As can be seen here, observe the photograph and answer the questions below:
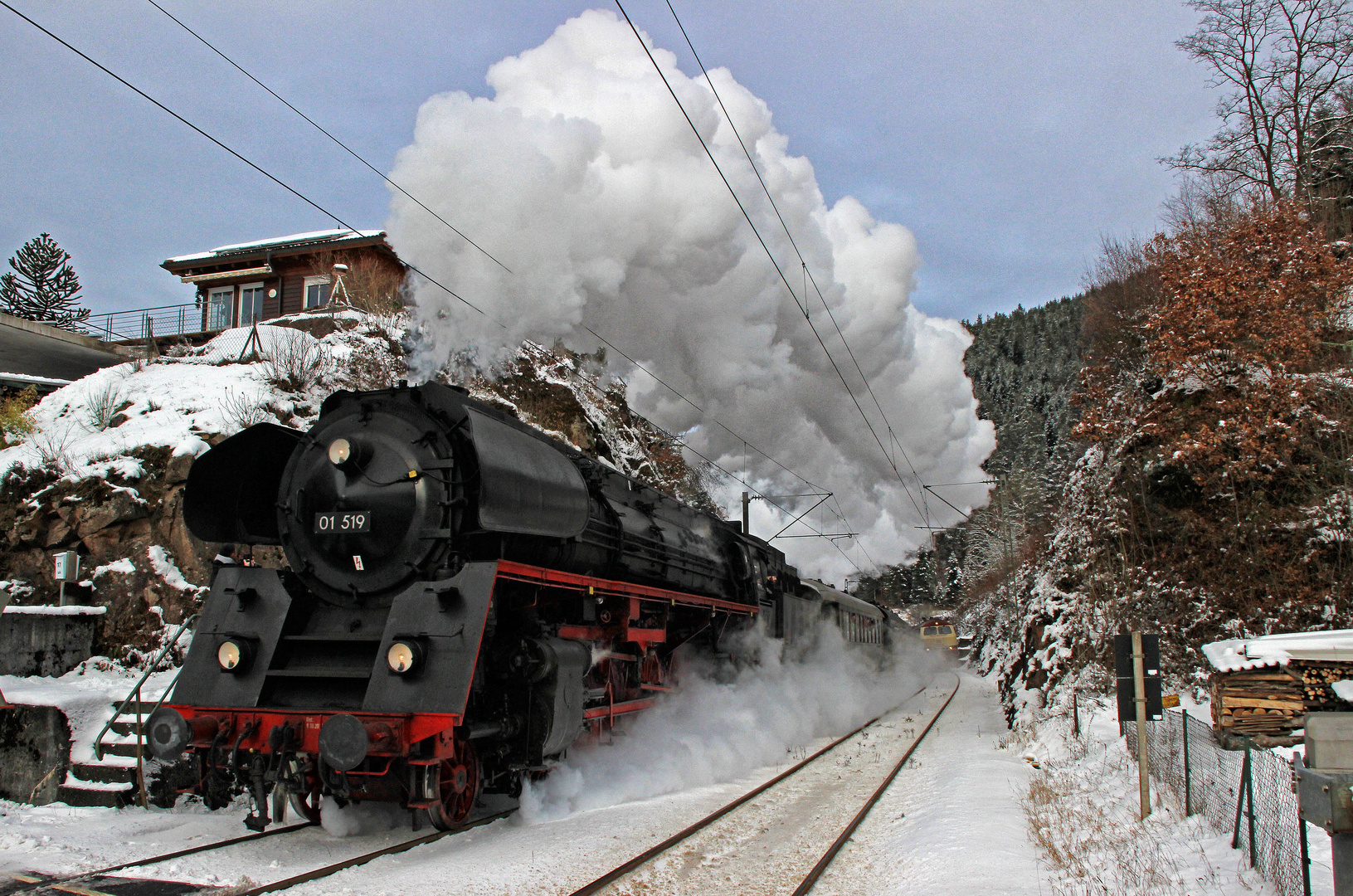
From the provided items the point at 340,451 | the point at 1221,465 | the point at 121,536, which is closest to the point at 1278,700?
the point at 1221,465

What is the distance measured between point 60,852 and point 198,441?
894cm

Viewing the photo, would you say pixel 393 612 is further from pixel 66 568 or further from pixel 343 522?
pixel 66 568

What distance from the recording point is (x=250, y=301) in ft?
95.9

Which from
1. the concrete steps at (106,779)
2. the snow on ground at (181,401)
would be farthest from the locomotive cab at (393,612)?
the snow on ground at (181,401)

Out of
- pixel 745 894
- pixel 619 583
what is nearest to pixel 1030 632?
pixel 619 583

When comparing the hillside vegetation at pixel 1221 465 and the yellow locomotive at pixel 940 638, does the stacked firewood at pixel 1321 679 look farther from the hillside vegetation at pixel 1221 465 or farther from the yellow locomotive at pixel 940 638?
the yellow locomotive at pixel 940 638

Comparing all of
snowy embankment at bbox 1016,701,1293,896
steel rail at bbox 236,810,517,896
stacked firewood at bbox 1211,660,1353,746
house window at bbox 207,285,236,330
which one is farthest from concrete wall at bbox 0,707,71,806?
house window at bbox 207,285,236,330

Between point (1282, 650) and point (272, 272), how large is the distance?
29553mm

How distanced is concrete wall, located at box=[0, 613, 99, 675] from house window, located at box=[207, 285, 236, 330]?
66.3ft

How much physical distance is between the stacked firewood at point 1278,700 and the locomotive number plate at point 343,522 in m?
8.08

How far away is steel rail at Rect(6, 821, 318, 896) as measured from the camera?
16.8 ft

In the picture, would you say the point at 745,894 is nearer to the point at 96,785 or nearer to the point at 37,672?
the point at 96,785

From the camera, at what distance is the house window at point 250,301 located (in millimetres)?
28875

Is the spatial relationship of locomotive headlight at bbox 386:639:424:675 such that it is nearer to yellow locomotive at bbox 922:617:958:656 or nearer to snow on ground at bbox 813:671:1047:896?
snow on ground at bbox 813:671:1047:896
